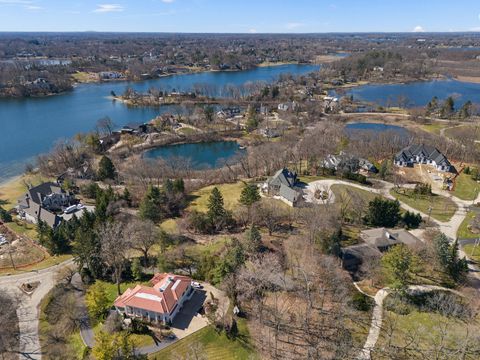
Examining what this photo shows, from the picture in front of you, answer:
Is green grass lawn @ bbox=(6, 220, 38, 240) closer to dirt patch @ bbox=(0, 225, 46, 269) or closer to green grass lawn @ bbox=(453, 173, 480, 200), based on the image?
dirt patch @ bbox=(0, 225, 46, 269)

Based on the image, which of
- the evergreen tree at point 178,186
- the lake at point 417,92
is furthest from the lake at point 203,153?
the lake at point 417,92

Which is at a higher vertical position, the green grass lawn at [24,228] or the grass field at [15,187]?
the grass field at [15,187]

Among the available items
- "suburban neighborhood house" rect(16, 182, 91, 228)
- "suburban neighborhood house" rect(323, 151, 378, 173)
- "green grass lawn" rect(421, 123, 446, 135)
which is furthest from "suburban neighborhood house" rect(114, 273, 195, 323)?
"green grass lawn" rect(421, 123, 446, 135)

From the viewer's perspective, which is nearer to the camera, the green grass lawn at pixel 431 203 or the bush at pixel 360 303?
the bush at pixel 360 303

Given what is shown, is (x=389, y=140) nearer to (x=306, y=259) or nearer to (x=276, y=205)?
(x=276, y=205)

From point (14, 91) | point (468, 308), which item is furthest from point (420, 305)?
point (14, 91)

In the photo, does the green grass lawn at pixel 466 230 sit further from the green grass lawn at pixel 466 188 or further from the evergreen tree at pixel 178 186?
the evergreen tree at pixel 178 186
